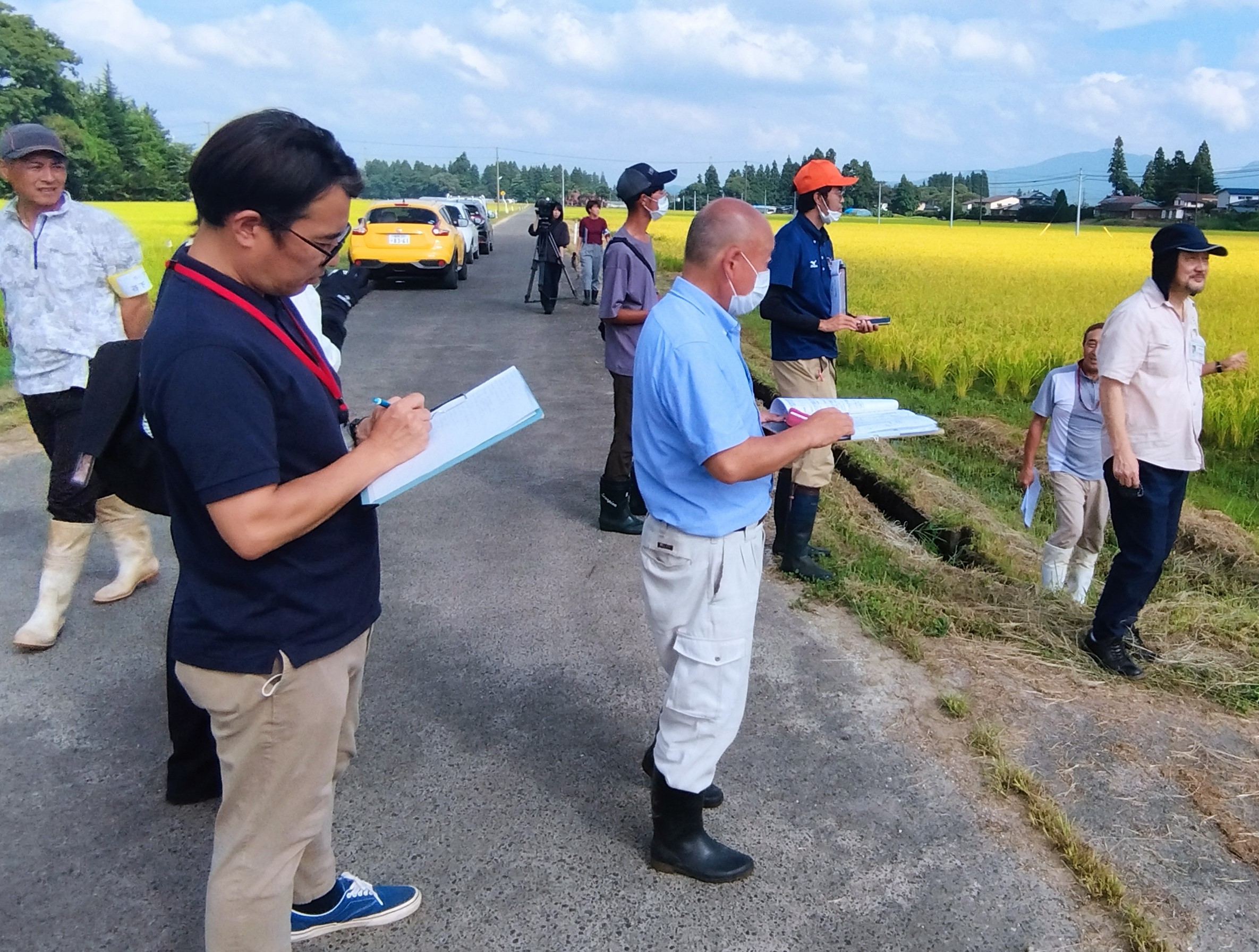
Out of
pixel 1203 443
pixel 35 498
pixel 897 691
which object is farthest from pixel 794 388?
pixel 1203 443

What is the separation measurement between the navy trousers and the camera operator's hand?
3.12m

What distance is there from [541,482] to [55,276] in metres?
3.38

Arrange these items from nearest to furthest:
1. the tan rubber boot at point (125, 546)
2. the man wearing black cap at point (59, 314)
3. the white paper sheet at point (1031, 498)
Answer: the man wearing black cap at point (59, 314) < the tan rubber boot at point (125, 546) < the white paper sheet at point (1031, 498)

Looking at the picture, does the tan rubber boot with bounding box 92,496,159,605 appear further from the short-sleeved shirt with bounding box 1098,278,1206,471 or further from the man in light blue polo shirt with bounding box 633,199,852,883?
the short-sleeved shirt with bounding box 1098,278,1206,471

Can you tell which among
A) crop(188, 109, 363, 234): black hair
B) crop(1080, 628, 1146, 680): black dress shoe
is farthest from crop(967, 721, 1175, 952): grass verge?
crop(188, 109, 363, 234): black hair

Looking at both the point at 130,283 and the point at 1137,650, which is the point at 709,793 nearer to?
the point at 1137,650

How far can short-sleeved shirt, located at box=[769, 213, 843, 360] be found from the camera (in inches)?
195

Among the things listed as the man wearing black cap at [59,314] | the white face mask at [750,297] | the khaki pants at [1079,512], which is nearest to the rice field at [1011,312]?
the khaki pants at [1079,512]

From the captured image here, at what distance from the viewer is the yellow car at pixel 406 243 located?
60.4 feet

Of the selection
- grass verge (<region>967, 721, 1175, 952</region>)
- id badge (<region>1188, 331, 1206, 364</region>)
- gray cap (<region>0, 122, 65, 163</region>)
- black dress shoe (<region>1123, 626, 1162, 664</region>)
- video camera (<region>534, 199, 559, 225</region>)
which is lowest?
grass verge (<region>967, 721, 1175, 952</region>)

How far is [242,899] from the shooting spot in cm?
194

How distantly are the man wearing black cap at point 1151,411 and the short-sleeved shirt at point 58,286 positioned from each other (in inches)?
158

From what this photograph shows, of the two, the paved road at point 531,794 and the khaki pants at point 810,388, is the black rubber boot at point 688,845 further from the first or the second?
the khaki pants at point 810,388

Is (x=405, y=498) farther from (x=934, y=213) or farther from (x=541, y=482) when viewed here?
(x=934, y=213)
